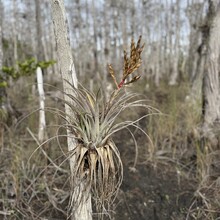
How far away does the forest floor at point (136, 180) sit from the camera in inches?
89.0

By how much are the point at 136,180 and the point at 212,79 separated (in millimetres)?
1943

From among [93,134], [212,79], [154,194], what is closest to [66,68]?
[93,134]

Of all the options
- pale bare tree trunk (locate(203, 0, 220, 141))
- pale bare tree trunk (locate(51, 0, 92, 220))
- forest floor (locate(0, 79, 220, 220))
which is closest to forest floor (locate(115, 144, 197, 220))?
forest floor (locate(0, 79, 220, 220))

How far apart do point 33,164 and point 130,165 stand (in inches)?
51.8

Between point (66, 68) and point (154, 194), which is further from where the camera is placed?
point (154, 194)

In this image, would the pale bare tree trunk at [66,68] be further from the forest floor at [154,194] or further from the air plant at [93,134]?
the forest floor at [154,194]

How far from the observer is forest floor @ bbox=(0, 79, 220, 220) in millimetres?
2260

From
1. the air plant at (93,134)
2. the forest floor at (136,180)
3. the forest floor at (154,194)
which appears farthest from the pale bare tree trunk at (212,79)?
the air plant at (93,134)

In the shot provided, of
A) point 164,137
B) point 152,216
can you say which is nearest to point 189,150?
point 164,137

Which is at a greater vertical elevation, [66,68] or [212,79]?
[66,68]

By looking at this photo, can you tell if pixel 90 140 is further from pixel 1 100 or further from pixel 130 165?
pixel 1 100

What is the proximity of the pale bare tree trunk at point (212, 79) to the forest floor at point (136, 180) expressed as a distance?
289mm

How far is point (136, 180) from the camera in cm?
291

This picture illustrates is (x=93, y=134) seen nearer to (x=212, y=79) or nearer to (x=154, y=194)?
(x=154, y=194)
